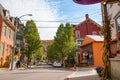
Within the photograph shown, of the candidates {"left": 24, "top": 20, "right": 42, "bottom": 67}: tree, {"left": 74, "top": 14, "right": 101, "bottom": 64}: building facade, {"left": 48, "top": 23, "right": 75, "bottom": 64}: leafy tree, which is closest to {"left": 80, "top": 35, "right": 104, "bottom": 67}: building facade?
{"left": 48, "top": 23, "right": 75, "bottom": 64}: leafy tree

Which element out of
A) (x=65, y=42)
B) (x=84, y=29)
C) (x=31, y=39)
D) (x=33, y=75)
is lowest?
(x=33, y=75)

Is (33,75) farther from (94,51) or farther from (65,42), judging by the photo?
(65,42)

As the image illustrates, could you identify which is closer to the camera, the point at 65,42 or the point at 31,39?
the point at 65,42

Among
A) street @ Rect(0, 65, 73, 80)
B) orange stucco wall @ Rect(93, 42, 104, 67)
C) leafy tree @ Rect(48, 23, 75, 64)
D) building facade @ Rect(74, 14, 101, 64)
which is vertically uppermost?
building facade @ Rect(74, 14, 101, 64)

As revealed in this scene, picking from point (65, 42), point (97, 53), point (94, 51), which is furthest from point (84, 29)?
point (94, 51)

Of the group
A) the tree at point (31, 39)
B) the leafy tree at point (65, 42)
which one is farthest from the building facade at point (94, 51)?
the tree at point (31, 39)

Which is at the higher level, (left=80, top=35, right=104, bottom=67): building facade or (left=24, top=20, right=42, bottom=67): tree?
(left=24, top=20, right=42, bottom=67): tree

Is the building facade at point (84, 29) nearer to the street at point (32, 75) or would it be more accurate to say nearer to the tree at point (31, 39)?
the tree at point (31, 39)

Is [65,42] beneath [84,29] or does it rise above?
beneath

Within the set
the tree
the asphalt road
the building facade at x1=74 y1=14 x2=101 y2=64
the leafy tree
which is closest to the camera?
the asphalt road

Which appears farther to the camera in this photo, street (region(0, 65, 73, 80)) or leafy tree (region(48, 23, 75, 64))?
leafy tree (region(48, 23, 75, 64))

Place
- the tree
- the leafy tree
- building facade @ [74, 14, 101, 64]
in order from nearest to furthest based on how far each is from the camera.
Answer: the leafy tree, the tree, building facade @ [74, 14, 101, 64]

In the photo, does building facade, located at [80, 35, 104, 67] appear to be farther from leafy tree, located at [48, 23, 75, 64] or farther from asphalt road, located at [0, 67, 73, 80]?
asphalt road, located at [0, 67, 73, 80]

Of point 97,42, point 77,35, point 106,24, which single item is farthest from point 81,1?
point 77,35
